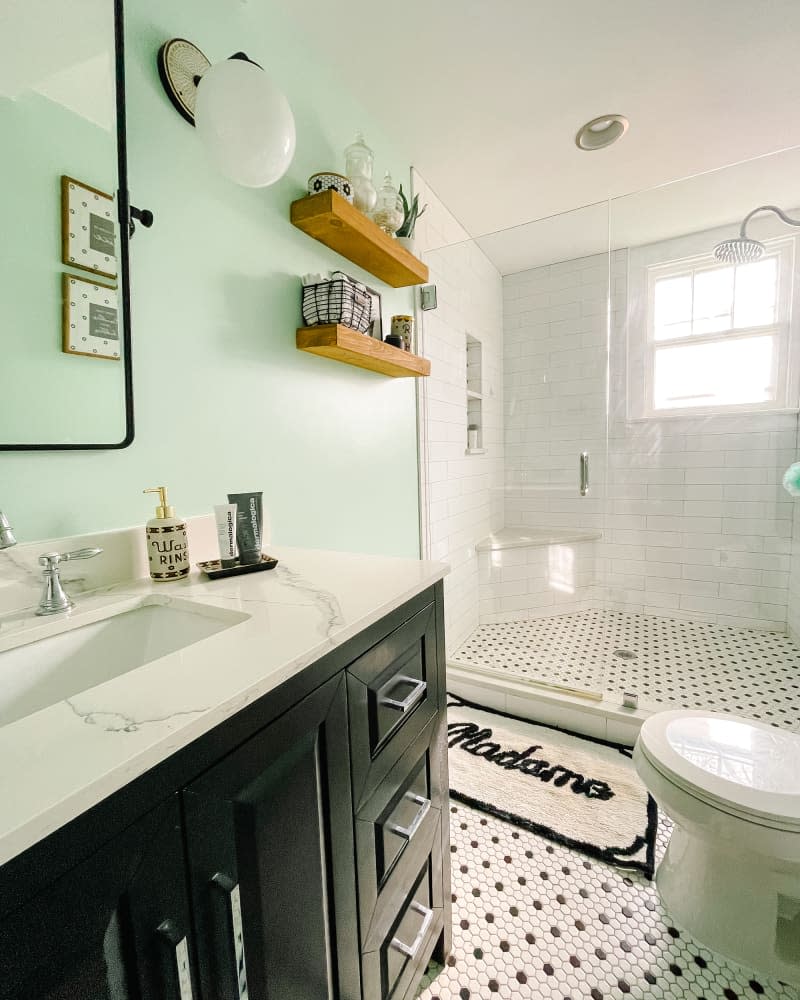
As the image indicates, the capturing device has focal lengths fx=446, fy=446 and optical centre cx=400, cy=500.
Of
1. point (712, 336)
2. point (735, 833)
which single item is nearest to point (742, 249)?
point (712, 336)

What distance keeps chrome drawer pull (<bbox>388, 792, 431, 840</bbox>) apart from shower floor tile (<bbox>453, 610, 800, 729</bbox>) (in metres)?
1.33

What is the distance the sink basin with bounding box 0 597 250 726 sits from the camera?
2.04 feet

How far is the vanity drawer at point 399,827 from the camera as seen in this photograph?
2.25ft

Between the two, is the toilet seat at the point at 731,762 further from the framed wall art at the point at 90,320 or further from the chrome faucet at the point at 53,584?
the framed wall art at the point at 90,320

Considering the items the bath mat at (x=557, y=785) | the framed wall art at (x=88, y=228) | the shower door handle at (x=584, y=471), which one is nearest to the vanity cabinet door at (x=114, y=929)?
the framed wall art at (x=88, y=228)

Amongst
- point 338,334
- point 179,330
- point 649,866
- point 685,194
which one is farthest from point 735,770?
point 685,194

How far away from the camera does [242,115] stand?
0.87 m

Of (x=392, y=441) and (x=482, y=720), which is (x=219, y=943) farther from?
(x=482, y=720)

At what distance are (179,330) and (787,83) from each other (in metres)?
2.28

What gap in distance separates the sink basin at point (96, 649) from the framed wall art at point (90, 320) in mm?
483

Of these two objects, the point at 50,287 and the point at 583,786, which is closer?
the point at 50,287

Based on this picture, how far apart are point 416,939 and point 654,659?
1.99 m

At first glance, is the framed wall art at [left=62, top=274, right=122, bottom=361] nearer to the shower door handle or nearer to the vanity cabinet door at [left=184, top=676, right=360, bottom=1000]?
the vanity cabinet door at [left=184, top=676, right=360, bottom=1000]

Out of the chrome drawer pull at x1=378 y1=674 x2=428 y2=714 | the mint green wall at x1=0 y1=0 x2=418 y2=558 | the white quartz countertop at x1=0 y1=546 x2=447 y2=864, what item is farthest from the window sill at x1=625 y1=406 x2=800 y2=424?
the chrome drawer pull at x1=378 y1=674 x2=428 y2=714
